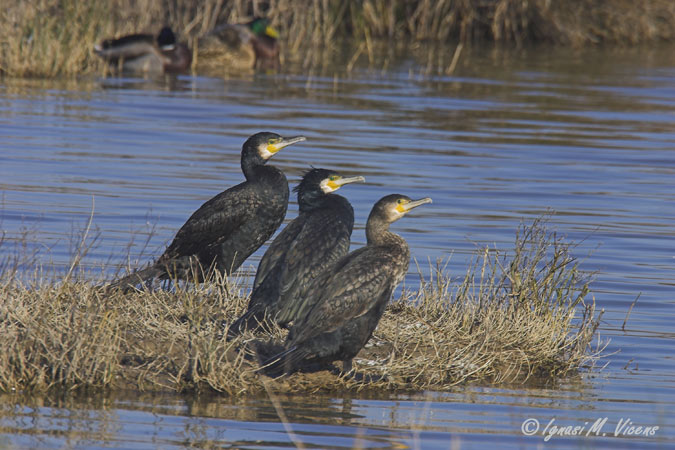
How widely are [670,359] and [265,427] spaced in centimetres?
323

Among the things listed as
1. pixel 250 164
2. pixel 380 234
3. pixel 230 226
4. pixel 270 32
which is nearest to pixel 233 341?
A: pixel 380 234

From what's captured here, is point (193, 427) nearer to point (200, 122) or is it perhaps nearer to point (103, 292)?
point (103, 292)

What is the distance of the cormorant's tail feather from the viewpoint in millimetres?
7391

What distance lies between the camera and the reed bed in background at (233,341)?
6121mm

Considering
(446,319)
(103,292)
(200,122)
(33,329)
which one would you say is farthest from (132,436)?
(200,122)

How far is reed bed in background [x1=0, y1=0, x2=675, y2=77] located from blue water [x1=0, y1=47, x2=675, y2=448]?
78 centimetres

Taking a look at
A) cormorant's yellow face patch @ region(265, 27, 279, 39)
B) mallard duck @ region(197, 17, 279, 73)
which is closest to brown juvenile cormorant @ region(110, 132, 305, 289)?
mallard duck @ region(197, 17, 279, 73)

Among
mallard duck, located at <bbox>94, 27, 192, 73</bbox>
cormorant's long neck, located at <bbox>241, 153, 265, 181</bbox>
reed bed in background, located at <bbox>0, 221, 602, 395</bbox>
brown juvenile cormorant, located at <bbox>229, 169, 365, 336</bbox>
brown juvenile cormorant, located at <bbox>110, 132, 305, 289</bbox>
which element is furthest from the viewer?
mallard duck, located at <bbox>94, 27, 192, 73</bbox>

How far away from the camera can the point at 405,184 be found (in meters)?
13.8

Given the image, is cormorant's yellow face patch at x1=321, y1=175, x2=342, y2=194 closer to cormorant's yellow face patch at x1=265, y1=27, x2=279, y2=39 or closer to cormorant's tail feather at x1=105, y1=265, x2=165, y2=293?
cormorant's tail feather at x1=105, y1=265, x2=165, y2=293

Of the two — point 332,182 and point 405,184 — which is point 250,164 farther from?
point 405,184

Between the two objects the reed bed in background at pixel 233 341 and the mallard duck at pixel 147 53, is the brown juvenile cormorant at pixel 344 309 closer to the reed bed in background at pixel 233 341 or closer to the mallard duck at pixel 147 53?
the reed bed in background at pixel 233 341

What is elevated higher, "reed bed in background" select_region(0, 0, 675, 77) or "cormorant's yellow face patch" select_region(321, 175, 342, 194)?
"reed bed in background" select_region(0, 0, 675, 77)

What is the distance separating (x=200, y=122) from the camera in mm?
17875
